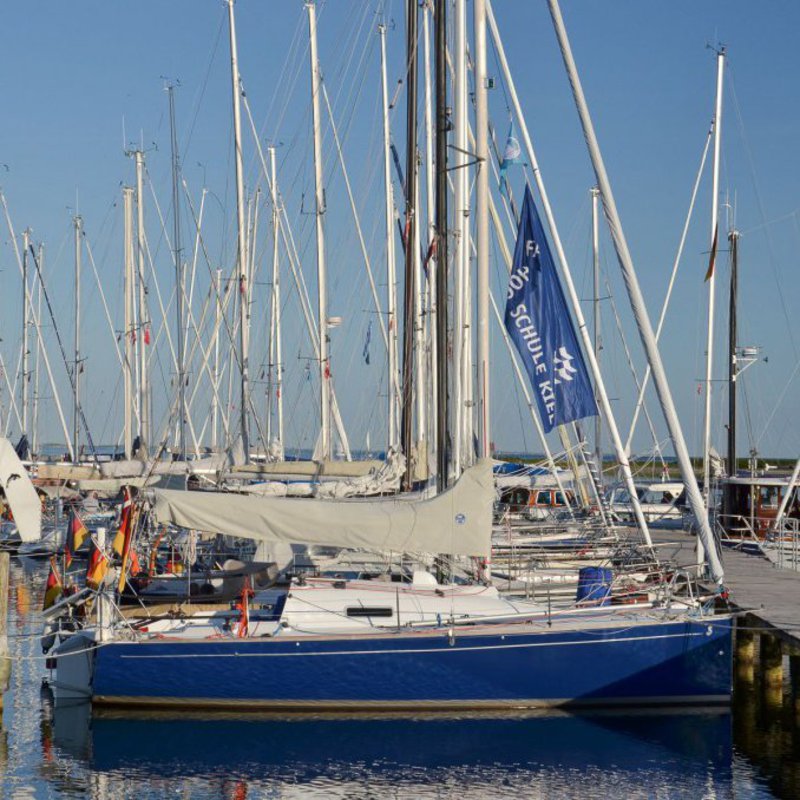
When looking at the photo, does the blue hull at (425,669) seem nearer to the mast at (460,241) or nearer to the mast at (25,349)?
the mast at (460,241)

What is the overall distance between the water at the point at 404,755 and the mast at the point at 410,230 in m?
7.99

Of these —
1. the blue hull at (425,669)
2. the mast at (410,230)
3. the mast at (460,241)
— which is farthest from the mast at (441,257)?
the blue hull at (425,669)

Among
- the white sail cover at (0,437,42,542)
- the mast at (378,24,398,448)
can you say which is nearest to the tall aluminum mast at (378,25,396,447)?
the mast at (378,24,398,448)

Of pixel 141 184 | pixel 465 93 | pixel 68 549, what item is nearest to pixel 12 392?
pixel 141 184

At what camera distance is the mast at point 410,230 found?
88.5 feet

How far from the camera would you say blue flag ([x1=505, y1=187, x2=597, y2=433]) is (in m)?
22.8

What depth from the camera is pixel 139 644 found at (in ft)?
67.3

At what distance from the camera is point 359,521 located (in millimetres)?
21016

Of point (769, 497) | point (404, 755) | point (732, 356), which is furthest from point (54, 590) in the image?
point (732, 356)

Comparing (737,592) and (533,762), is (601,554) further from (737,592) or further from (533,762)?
(533,762)

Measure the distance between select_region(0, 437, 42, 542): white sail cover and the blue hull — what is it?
50.2 ft

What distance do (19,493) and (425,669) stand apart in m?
18.9

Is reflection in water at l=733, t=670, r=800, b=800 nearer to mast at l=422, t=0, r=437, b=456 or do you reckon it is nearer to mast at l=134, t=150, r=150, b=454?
mast at l=422, t=0, r=437, b=456

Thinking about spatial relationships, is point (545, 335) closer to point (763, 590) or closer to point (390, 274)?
point (763, 590)
